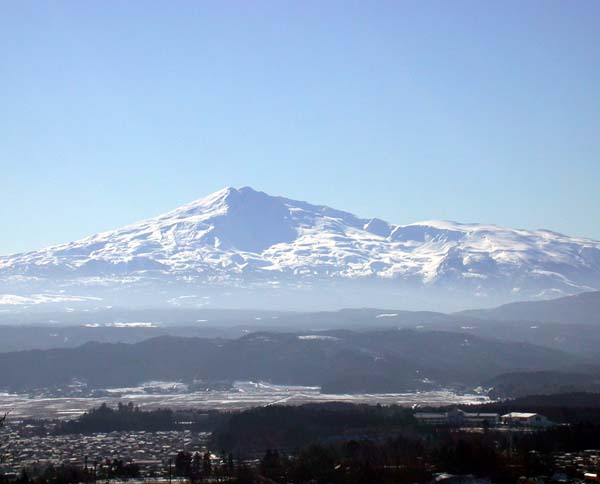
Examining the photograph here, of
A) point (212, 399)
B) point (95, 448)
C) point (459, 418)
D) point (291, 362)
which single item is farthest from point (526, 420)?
point (291, 362)

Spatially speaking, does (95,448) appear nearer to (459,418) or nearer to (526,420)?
(459,418)

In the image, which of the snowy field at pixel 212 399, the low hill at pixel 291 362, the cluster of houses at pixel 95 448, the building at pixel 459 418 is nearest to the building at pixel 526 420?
the building at pixel 459 418

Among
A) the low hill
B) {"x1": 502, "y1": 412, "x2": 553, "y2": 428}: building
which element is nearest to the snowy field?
the low hill

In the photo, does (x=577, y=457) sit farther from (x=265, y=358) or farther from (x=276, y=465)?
(x=265, y=358)

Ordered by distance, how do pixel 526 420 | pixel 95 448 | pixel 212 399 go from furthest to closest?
pixel 212 399
pixel 526 420
pixel 95 448

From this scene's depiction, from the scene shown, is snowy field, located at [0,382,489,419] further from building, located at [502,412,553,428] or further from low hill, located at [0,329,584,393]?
building, located at [502,412,553,428]

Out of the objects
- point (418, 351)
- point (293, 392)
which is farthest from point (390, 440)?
point (418, 351)
